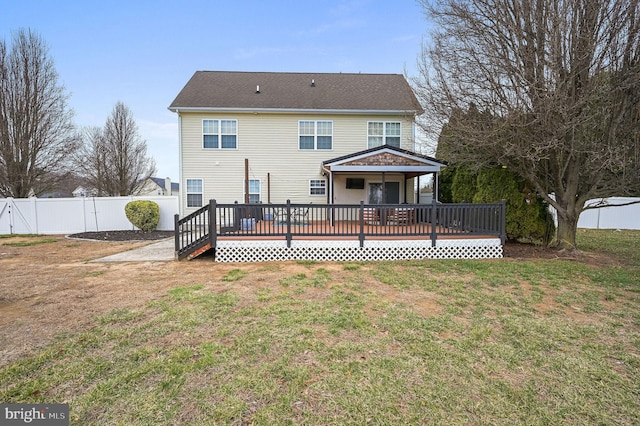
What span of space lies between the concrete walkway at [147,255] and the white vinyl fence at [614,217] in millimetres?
19072

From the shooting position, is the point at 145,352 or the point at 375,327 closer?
the point at 145,352

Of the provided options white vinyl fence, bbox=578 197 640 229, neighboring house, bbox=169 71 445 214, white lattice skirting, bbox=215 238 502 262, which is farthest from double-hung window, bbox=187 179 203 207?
white vinyl fence, bbox=578 197 640 229

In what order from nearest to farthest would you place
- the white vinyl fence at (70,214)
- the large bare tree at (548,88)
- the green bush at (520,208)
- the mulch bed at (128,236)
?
the large bare tree at (548,88) → the green bush at (520,208) → the mulch bed at (128,236) → the white vinyl fence at (70,214)

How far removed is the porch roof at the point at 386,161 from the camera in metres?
10.5

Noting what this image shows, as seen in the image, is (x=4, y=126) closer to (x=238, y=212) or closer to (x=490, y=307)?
(x=238, y=212)

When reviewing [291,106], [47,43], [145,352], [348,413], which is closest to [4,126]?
[47,43]

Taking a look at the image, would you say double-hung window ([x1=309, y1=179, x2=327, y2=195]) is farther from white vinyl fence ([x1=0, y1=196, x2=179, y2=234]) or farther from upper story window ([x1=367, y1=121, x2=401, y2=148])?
white vinyl fence ([x1=0, y1=196, x2=179, y2=234])

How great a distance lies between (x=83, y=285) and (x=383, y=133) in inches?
503

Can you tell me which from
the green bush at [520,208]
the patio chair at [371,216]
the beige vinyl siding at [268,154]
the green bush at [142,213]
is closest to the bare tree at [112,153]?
the green bush at [142,213]

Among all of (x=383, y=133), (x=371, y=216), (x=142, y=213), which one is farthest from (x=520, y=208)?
(x=142, y=213)

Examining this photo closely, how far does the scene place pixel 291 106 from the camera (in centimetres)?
1395

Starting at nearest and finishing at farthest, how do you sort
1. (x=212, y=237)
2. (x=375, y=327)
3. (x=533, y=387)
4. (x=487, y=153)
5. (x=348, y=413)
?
(x=348, y=413), (x=533, y=387), (x=375, y=327), (x=212, y=237), (x=487, y=153)

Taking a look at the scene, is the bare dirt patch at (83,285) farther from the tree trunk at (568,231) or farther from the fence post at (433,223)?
the fence post at (433,223)

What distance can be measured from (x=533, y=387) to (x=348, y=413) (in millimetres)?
1701
